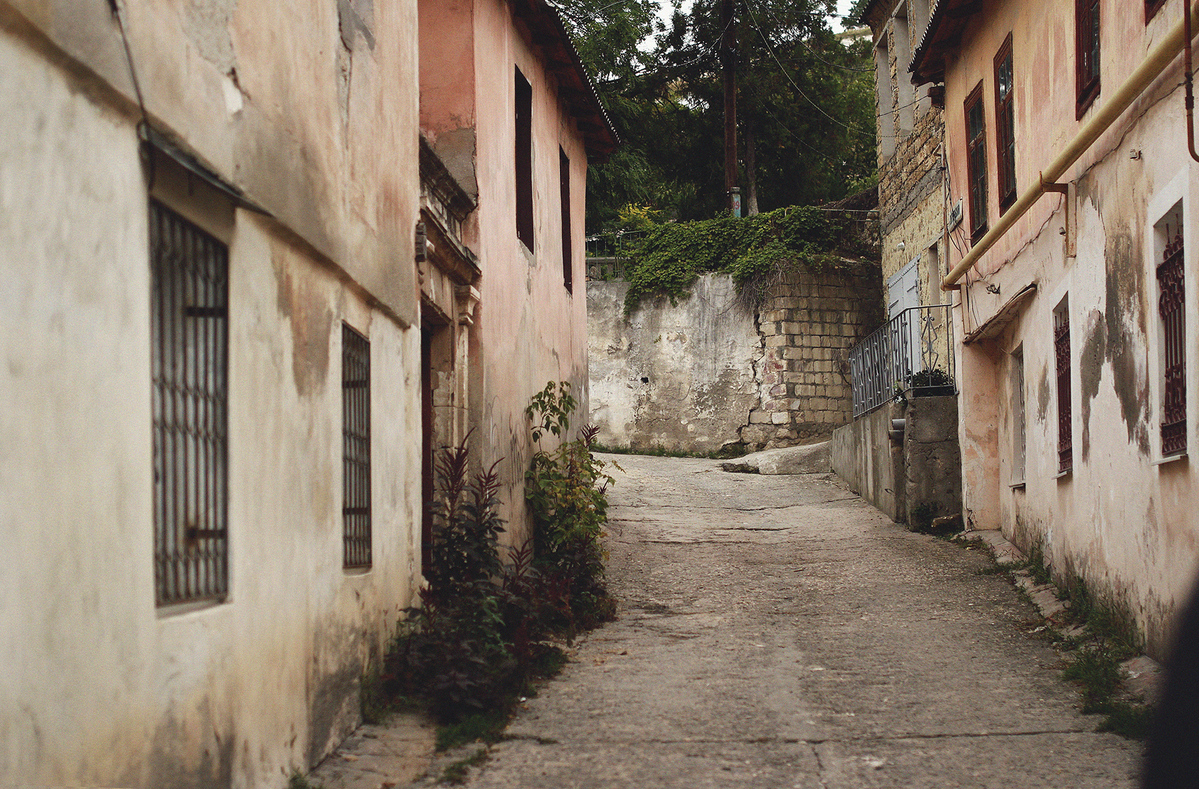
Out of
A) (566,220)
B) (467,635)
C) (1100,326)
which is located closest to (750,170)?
(566,220)

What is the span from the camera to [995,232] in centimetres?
949

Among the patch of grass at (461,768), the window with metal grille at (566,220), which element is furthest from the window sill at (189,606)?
the window with metal grille at (566,220)

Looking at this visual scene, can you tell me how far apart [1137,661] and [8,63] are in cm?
639

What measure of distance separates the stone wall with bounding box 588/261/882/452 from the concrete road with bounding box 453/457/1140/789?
8045 millimetres

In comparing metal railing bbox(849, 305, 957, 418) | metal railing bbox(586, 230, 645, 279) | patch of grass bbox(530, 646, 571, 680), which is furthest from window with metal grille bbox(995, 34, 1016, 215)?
metal railing bbox(586, 230, 645, 279)

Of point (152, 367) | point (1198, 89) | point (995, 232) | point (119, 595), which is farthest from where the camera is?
point (995, 232)

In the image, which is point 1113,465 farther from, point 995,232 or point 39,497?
point 39,497

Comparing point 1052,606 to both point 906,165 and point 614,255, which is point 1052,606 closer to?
point 906,165

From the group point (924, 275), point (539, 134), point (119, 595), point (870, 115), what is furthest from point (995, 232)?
point (870, 115)

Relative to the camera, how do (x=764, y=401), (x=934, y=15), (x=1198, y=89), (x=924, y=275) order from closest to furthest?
(x=1198, y=89), (x=934, y=15), (x=924, y=275), (x=764, y=401)

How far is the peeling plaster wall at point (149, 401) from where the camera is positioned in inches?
104

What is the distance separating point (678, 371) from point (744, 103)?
1028cm

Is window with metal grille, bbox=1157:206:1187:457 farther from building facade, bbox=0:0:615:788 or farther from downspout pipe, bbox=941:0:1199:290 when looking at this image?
building facade, bbox=0:0:615:788

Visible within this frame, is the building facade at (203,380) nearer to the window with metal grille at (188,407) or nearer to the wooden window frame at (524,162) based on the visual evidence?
the window with metal grille at (188,407)
